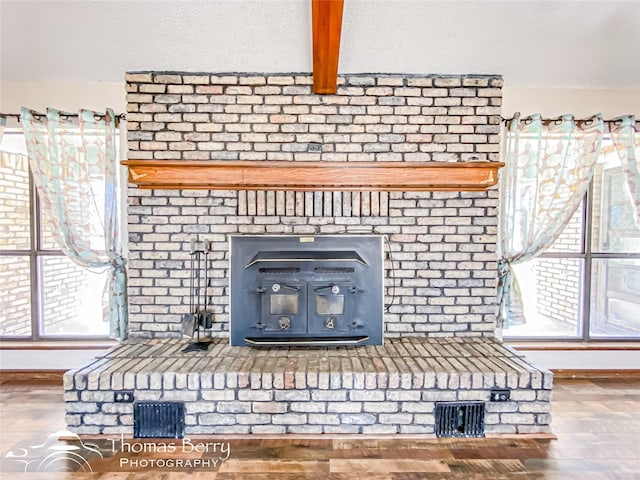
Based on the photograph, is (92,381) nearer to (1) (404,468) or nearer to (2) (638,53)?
(1) (404,468)

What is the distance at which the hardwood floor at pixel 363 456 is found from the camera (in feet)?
5.20

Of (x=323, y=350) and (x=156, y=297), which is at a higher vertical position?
(x=156, y=297)

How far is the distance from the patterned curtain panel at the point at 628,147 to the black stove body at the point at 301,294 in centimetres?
207

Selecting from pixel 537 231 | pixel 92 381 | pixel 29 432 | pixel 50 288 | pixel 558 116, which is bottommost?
pixel 29 432

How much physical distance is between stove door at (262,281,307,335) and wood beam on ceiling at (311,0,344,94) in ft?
4.34

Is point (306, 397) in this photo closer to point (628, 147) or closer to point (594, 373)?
point (594, 373)

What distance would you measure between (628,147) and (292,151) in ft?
8.31

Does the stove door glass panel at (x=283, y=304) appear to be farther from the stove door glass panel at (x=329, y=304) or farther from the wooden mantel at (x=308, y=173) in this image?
the wooden mantel at (x=308, y=173)

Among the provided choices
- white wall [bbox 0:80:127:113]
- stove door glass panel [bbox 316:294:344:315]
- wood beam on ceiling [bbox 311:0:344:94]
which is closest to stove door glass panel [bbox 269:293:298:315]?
stove door glass panel [bbox 316:294:344:315]

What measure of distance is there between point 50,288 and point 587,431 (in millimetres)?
3947

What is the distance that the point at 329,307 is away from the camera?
2.21m

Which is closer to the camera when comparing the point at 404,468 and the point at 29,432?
the point at 404,468

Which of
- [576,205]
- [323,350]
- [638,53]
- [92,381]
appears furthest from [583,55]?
[92,381]

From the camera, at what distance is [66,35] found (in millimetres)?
1983
